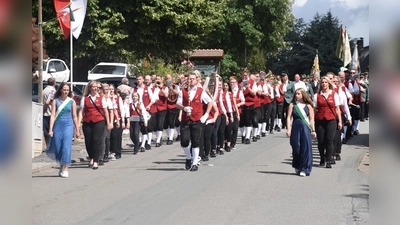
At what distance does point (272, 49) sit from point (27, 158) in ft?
215

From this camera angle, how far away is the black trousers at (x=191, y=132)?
563 inches

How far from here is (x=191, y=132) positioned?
14.4m

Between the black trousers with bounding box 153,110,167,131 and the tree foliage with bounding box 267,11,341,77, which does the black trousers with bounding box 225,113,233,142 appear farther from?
the tree foliage with bounding box 267,11,341,77

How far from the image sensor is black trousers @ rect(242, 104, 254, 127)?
21.5 m

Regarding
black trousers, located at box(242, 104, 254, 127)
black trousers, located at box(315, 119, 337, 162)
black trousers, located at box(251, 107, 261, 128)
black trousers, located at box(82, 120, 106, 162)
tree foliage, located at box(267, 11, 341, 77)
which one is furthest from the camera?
tree foliage, located at box(267, 11, 341, 77)

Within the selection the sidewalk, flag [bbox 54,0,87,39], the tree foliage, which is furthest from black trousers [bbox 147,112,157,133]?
the tree foliage

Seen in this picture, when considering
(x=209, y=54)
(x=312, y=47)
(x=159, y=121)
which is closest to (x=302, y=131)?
(x=159, y=121)

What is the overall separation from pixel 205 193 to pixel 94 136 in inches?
188

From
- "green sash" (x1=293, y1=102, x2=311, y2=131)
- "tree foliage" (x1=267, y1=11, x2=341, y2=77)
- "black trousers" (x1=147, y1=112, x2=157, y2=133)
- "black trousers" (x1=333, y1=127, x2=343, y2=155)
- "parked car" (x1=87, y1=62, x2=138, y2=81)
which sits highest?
"tree foliage" (x1=267, y1=11, x2=341, y2=77)

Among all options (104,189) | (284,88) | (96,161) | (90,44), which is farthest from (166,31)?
(104,189)

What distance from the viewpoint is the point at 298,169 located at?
1362 centimetres

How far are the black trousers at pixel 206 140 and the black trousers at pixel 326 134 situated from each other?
237 centimetres

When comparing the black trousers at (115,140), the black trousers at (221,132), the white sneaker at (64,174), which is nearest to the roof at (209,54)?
the black trousers at (221,132)

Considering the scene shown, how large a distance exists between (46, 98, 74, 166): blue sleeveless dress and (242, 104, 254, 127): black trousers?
348 inches
